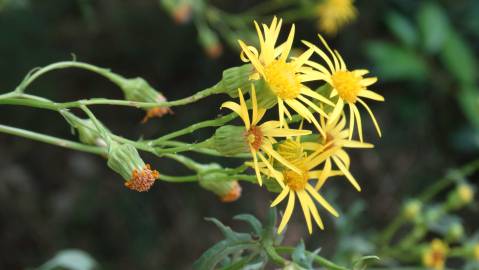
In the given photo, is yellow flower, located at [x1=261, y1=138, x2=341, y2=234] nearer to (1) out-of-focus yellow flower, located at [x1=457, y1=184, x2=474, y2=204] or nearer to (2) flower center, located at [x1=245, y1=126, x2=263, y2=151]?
(2) flower center, located at [x1=245, y1=126, x2=263, y2=151]

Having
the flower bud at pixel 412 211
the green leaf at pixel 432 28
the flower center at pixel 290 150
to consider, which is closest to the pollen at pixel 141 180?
the flower center at pixel 290 150

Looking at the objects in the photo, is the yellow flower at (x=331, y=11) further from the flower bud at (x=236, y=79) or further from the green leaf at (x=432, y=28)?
the flower bud at (x=236, y=79)

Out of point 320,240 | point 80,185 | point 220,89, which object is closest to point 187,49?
point 80,185

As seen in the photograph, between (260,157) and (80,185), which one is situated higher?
(80,185)

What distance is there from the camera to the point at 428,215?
3.02 m

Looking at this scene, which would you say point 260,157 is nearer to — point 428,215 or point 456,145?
point 428,215

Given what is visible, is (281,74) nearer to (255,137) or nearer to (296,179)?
(255,137)

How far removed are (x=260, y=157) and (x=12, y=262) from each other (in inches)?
124

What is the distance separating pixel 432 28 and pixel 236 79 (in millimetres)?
3325

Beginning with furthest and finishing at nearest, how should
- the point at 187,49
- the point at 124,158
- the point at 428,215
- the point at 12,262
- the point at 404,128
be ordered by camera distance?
the point at 404,128 → the point at 187,49 → the point at 12,262 → the point at 428,215 → the point at 124,158

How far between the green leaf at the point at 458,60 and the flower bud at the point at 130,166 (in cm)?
350

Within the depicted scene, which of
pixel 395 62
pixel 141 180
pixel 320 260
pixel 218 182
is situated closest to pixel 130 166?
pixel 141 180

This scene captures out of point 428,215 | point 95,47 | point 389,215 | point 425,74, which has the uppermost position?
point 95,47

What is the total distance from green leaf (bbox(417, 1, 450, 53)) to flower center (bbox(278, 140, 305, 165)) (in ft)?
10.6
